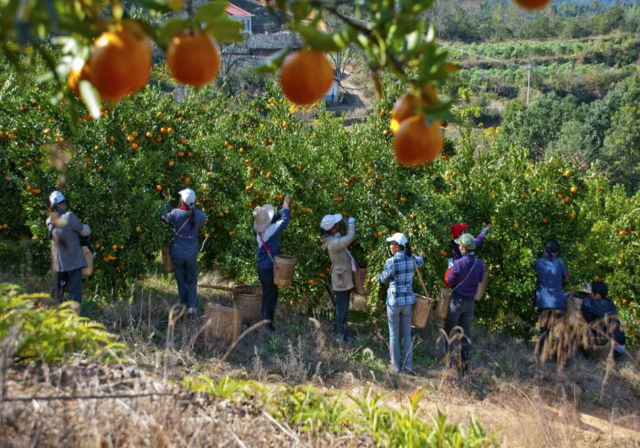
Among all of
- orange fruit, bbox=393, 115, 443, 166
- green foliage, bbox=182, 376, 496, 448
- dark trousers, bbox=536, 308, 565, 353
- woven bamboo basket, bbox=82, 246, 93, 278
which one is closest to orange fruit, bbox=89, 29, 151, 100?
orange fruit, bbox=393, 115, 443, 166

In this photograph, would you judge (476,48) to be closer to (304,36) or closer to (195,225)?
(195,225)

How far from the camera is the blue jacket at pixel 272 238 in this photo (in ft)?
20.6

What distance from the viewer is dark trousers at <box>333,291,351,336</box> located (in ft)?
21.3

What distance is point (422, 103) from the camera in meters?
1.21

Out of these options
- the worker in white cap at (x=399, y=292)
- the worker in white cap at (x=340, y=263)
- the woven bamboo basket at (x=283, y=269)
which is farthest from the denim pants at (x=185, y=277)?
the worker in white cap at (x=399, y=292)

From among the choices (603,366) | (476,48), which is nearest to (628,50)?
(476,48)

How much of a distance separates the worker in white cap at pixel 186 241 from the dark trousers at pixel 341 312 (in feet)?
5.17

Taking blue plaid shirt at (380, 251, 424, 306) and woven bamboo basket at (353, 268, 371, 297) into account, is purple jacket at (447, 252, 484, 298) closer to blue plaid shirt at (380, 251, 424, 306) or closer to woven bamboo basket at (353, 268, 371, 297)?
blue plaid shirt at (380, 251, 424, 306)

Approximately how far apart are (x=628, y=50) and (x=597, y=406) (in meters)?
60.2

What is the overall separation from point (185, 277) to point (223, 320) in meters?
0.92

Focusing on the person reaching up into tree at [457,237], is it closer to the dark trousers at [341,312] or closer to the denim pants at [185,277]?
the dark trousers at [341,312]

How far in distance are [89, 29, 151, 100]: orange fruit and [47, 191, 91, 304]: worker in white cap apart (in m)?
4.86

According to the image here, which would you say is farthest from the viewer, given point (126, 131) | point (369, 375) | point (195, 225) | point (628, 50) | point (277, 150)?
point (628, 50)

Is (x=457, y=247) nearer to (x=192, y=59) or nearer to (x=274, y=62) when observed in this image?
(x=274, y=62)
